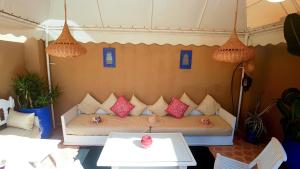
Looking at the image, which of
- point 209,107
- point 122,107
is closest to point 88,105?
point 122,107

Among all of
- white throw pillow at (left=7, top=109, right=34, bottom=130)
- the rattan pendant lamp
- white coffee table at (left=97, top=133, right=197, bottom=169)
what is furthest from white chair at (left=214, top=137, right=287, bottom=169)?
white throw pillow at (left=7, top=109, right=34, bottom=130)

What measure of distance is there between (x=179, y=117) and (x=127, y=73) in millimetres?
1587

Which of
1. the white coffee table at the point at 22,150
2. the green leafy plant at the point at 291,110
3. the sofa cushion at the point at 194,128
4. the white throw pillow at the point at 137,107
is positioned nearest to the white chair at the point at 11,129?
the white coffee table at the point at 22,150

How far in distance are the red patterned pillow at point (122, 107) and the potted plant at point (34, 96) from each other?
1347 millimetres

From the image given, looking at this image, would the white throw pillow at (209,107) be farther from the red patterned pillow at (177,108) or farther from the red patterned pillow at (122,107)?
the red patterned pillow at (122,107)

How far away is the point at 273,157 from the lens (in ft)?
7.58

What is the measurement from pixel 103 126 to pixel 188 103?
2.02m

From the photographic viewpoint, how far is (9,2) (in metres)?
2.52

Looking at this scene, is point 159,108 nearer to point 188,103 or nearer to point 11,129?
point 188,103

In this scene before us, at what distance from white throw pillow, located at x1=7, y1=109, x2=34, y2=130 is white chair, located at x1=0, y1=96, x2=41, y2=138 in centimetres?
6

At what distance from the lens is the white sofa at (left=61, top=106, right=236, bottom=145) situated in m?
3.66

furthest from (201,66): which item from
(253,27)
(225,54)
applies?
(225,54)

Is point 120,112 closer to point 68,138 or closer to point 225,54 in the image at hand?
point 68,138

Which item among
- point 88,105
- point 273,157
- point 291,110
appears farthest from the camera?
point 88,105
